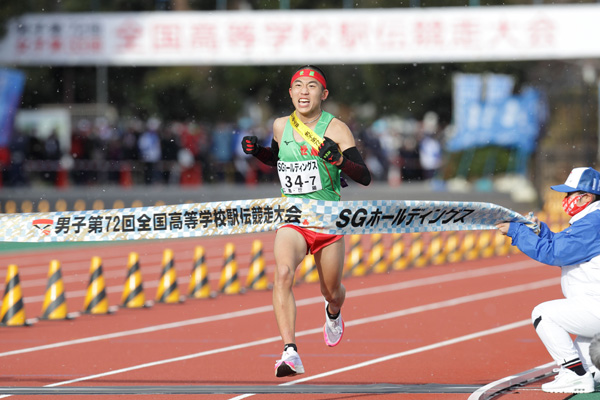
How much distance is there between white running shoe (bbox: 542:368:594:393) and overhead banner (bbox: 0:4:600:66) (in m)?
25.6

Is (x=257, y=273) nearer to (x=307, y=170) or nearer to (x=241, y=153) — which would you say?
(x=307, y=170)

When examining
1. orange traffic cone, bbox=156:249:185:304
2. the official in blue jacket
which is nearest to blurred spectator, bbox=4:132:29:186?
orange traffic cone, bbox=156:249:185:304

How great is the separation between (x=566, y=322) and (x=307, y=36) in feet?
86.1

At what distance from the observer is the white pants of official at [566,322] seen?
8.19m

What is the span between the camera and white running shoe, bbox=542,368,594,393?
827cm

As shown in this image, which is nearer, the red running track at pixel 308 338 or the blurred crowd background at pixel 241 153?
the red running track at pixel 308 338

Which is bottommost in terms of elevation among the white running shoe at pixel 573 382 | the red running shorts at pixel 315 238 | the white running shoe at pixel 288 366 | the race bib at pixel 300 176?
the white running shoe at pixel 573 382

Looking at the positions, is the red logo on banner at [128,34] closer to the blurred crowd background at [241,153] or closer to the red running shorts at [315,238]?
the blurred crowd background at [241,153]

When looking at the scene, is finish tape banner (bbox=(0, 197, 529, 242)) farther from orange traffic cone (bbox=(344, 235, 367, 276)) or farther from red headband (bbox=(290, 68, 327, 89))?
orange traffic cone (bbox=(344, 235, 367, 276))

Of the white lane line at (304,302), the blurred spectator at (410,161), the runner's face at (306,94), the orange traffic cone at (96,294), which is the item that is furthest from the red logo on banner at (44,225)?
the blurred spectator at (410,161)

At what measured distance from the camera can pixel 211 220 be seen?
877cm

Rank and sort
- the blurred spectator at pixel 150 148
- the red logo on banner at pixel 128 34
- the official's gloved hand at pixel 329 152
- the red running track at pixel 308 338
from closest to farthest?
the official's gloved hand at pixel 329 152 → the red running track at pixel 308 338 → the blurred spectator at pixel 150 148 → the red logo on banner at pixel 128 34

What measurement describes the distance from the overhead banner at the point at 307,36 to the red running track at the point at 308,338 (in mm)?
15134

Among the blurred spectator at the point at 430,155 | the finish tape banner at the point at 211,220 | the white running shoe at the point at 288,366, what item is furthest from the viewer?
the blurred spectator at the point at 430,155
